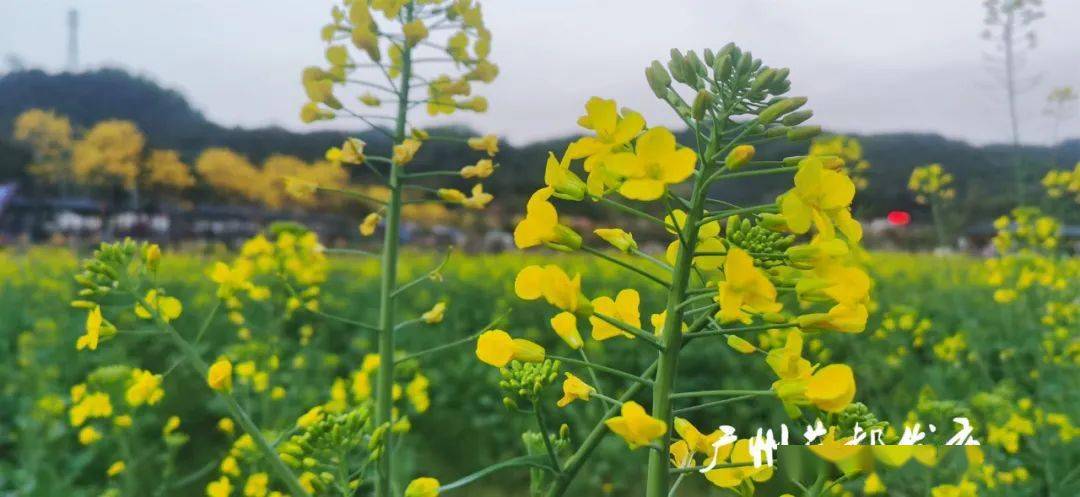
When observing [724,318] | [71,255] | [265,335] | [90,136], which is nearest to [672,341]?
[724,318]

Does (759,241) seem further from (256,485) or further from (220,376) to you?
(256,485)

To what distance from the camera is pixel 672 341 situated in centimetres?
52

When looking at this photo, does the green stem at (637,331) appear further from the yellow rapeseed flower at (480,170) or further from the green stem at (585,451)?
the yellow rapeseed flower at (480,170)

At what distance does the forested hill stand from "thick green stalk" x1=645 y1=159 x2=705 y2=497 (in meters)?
2.20

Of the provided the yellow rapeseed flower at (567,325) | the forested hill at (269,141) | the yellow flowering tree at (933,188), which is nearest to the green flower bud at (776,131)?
the yellow rapeseed flower at (567,325)

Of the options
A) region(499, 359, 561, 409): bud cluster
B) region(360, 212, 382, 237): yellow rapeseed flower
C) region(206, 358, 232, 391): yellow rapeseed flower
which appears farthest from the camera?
region(360, 212, 382, 237): yellow rapeseed flower

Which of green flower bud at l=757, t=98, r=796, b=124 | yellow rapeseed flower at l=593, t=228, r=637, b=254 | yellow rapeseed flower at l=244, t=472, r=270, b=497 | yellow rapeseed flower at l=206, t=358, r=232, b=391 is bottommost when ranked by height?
yellow rapeseed flower at l=244, t=472, r=270, b=497

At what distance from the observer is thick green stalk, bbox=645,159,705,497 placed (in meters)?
0.49

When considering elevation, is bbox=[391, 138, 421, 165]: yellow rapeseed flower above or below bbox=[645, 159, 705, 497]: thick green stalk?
above

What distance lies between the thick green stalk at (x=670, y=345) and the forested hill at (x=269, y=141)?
7.23ft

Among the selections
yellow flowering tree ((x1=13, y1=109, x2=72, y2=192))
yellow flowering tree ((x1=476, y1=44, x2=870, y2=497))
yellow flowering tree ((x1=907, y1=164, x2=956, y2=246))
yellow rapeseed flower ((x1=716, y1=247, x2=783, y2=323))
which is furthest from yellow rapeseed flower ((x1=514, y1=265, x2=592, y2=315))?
yellow flowering tree ((x1=13, y1=109, x2=72, y2=192))

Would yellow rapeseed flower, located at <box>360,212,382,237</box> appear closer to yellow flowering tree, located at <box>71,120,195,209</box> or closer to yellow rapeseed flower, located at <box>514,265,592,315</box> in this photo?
yellow rapeseed flower, located at <box>514,265,592,315</box>

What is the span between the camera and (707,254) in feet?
1.82

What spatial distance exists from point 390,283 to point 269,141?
2.86 meters
